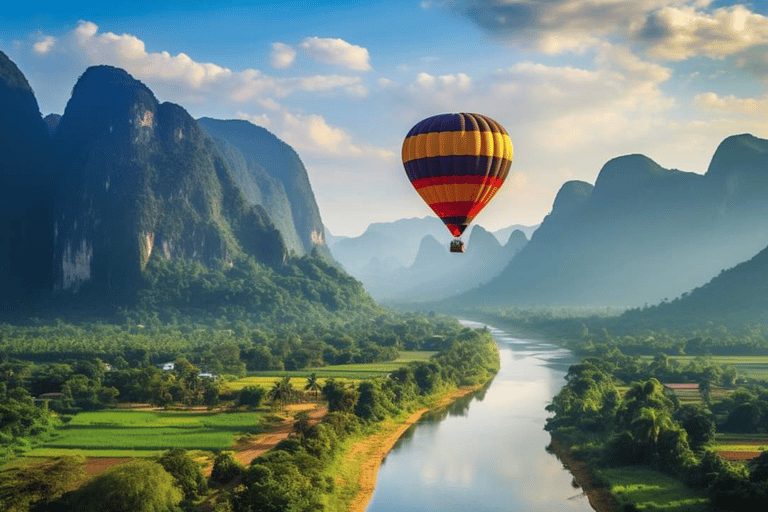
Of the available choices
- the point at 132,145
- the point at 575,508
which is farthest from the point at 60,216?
the point at 575,508

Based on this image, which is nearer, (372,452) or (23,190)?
(372,452)

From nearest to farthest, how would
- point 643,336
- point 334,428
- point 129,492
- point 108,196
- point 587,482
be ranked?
point 129,492, point 587,482, point 334,428, point 643,336, point 108,196

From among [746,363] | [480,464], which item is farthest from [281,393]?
[746,363]

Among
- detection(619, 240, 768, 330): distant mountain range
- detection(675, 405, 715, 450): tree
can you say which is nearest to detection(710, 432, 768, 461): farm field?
detection(675, 405, 715, 450): tree

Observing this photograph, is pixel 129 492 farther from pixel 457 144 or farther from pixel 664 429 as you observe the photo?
pixel 664 429

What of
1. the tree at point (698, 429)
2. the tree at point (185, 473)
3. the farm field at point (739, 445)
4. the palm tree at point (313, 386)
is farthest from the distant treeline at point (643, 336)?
the tree at point (185, 473)

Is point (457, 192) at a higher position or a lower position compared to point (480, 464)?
higher

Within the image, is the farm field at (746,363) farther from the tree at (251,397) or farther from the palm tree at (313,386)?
the tree at (251,397)

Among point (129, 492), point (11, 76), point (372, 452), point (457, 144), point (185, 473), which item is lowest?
point (372, 452)
